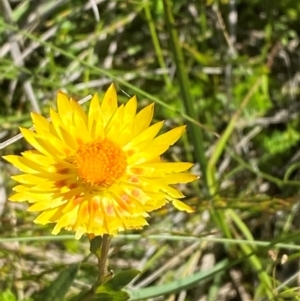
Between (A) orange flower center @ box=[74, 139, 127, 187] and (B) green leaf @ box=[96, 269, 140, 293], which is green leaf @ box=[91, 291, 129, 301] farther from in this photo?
(A) orange flower center @ box=[74, 139, 127, 187]

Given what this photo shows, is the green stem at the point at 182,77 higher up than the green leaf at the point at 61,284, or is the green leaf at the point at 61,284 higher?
the green stem at the point at 182,77

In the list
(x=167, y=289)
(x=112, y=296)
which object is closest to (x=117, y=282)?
(x=112, y=296)

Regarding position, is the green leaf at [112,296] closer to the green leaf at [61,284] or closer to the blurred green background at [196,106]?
the green leaf at [61,284]

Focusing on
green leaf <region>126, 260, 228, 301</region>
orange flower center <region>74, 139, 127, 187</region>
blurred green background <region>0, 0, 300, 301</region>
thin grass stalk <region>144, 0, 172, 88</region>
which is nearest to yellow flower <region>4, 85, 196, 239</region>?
orange flower center <region>74, 139, 127, 187</region>

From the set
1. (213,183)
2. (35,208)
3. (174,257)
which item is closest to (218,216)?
(213,183)

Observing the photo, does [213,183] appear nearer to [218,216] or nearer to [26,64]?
[218,216]

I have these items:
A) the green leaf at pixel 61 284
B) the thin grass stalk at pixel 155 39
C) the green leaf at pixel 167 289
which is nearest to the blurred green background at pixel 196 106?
the thin grass stalk at pixel 155 39

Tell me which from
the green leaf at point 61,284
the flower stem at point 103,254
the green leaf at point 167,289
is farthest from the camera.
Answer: the green leaf at point 167,289
